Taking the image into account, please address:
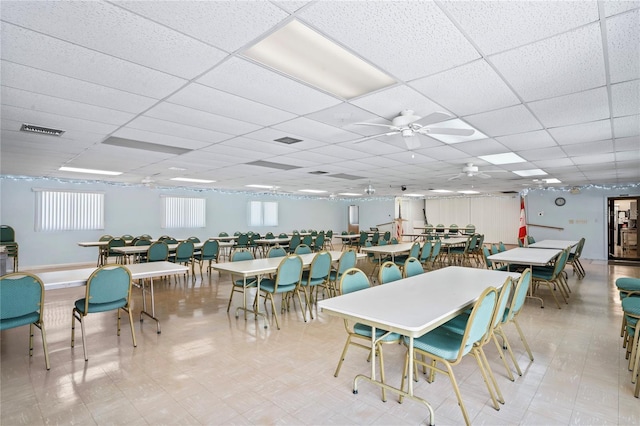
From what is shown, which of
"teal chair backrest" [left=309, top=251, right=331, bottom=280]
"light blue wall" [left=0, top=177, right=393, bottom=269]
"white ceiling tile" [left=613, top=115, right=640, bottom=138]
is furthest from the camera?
"light blue wall" [left=0, top=177, right=393, bottom=269]

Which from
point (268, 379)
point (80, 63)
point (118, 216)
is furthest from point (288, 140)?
point (118, 216)

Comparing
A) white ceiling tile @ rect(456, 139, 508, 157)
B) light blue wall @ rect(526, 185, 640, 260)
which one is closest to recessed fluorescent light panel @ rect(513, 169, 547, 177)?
white ceiling tile @ rect(456, 139, 508, 157)

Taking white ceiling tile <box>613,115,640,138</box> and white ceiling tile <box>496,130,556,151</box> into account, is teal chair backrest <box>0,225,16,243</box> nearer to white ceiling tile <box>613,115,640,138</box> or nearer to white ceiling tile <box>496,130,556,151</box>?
white ceiling tile <box>496,130,556,151</box>

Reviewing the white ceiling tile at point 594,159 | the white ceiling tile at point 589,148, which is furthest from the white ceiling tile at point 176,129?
the white ceiling tile at point 594,159

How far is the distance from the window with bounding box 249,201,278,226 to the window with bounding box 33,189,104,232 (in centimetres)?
545

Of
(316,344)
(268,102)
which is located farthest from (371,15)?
(316,344)

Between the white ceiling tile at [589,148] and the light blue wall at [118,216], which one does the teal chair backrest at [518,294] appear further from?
the light blue wall at [118,216]

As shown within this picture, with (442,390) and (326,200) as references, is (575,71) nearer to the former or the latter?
(442,390)

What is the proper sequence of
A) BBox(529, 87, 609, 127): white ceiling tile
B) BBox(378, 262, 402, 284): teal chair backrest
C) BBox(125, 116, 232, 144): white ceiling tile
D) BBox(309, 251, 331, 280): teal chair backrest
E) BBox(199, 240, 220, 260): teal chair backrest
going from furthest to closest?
BBox(199, 240, 220, 260): teal chair backrest, BBox(309, 251, 331, 280): teal chair backrest, BBox(125, 116, 232, 144): white ceiling tile, BBox(378, 262, 402, 284): teal chair backrest, BBox(529, 87, 609, 127): white ceiling tile

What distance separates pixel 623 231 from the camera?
11.9 metres

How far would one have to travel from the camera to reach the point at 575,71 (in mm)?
2449

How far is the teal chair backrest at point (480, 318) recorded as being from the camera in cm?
197

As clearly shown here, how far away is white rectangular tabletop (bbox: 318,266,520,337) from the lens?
1.99 m

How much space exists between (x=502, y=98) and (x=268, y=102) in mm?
2196
